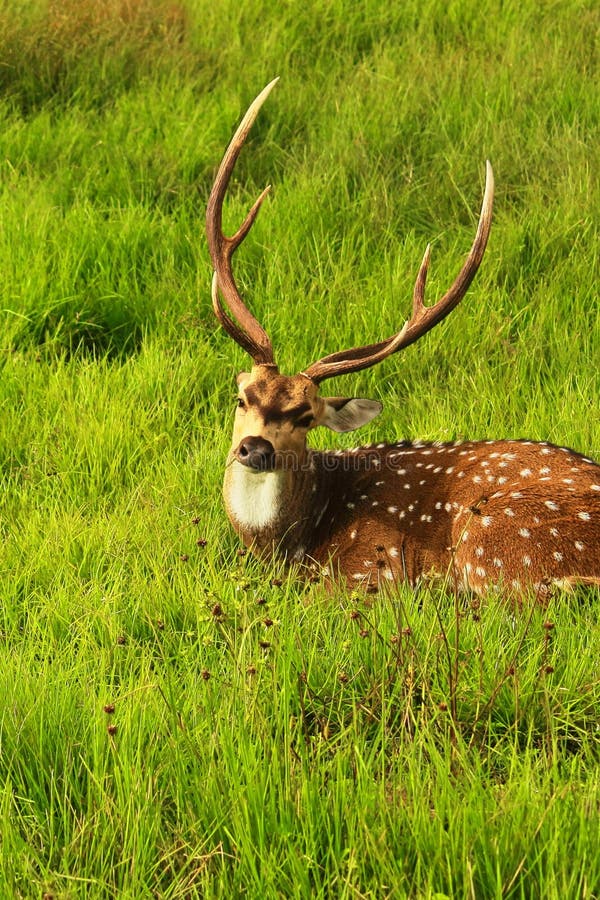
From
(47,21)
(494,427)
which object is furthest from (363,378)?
(47,21)

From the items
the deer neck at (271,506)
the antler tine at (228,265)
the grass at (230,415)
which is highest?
the antler tine at (228,265)

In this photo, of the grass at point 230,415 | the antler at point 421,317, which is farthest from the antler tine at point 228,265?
the grass at point 230,415

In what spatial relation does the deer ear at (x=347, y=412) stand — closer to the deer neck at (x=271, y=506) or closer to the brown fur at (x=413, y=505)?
the brown fur at (x=413, y=505)

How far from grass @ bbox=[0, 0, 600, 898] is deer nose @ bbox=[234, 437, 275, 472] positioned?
1.28 ft

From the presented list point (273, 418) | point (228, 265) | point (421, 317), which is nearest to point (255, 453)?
point (273, 418)

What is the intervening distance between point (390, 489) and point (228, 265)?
120 cm

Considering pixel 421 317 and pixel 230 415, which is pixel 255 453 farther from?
pixel 230 415

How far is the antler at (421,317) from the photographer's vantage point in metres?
4.65

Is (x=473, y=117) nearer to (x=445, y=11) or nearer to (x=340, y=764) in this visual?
(x=445, y=11)

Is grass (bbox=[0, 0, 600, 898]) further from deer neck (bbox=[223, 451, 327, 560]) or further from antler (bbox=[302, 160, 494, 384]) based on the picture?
antler (bbox=[302, 160, 494, 384])

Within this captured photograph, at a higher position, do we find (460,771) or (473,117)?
(473,117)

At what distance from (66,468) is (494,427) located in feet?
6.37

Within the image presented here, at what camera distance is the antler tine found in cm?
481

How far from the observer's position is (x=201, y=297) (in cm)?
630
